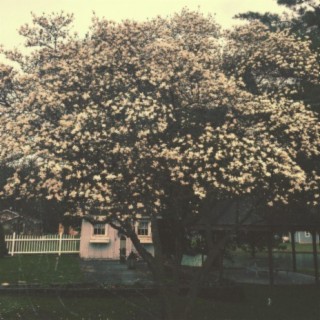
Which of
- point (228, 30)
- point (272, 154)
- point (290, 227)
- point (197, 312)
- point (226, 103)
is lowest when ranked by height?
point (197, 312)

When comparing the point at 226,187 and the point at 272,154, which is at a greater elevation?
the point at 272,154

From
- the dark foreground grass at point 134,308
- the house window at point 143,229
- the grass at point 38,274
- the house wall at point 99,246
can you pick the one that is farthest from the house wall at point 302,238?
the dark foreground grass at point 134,308

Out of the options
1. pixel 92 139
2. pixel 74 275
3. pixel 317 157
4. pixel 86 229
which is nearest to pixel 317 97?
pixel 317 157

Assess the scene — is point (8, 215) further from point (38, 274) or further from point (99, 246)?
point (38, 274)

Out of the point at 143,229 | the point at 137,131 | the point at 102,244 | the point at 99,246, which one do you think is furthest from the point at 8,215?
the point at 137,131

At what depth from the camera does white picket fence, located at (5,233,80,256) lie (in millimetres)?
40406

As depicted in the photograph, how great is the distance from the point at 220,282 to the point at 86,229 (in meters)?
22.5

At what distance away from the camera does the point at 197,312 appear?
15820 mm

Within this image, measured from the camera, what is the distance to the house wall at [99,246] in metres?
39.4

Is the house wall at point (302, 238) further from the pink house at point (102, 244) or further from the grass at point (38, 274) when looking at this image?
the grass at point (38, 274)

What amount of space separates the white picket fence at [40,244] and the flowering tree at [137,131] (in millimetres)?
28692

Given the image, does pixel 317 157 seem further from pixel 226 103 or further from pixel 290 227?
pixel 290 227

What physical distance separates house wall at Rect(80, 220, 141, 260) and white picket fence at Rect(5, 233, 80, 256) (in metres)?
2.19

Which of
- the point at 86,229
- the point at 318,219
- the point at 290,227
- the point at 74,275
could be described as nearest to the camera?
the point at 318,219
